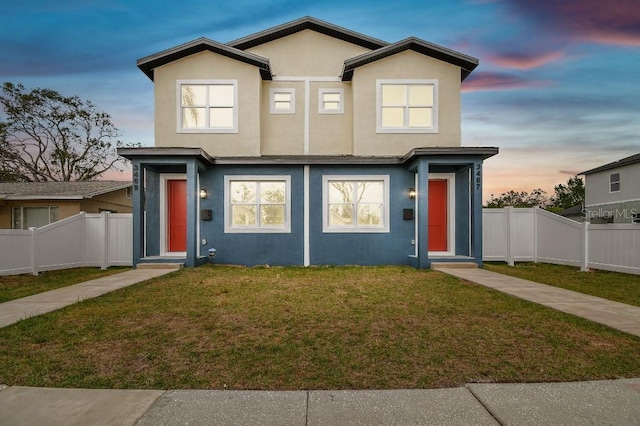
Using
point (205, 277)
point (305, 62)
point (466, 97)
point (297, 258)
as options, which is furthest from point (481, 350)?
point (466, 97)

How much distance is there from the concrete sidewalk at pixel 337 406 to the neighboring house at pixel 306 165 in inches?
275

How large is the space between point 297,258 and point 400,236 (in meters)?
3.41

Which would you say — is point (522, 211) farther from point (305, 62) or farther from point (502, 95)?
point (305, 62)

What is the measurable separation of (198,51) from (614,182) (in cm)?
2630

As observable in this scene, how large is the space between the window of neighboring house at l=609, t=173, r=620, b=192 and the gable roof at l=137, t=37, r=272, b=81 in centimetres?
2379

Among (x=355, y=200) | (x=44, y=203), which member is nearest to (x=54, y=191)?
(x=44, y=203)

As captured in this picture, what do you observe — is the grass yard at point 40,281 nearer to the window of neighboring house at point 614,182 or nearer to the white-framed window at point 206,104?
the white-framed window at point 206,104

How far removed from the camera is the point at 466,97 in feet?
54.7

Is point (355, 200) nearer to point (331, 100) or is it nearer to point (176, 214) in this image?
point (331, 100)

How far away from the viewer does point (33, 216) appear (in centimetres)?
1593

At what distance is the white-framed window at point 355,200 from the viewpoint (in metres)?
10.4

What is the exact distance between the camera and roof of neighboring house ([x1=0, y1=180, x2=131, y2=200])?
14.9 m

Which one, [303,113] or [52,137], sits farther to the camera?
[52,137]

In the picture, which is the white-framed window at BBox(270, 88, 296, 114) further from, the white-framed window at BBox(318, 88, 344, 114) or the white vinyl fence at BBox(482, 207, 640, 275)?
the white vinyl fence at BBox(482, 207, 640, 275)
